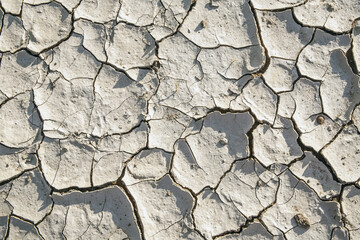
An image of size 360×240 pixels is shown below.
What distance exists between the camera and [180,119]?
8.38 ft

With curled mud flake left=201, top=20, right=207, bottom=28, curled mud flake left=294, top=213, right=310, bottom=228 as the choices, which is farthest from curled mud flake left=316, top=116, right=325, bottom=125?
curled mud flake left=201, top=20, right=207, bottom=28

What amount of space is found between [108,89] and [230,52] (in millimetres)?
905

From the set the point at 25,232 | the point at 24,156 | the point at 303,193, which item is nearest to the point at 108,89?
the point at 24,156

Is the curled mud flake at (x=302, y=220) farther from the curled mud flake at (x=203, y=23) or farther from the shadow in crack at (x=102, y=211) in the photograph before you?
the curled mud flake at (x=203, y=23)

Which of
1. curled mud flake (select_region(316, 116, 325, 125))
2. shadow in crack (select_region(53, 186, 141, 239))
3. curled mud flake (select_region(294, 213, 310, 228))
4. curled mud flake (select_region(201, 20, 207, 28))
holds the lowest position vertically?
shadow in crack (select_region(53, 186, 141, 239))

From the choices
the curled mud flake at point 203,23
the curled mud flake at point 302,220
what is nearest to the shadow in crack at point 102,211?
the curled mud flake at point 302,220

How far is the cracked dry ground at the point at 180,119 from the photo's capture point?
244 cm

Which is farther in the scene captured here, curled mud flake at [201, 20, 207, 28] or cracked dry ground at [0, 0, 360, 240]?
curled mud flake at [201, 20, 207, 28]

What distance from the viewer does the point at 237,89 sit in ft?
8.48

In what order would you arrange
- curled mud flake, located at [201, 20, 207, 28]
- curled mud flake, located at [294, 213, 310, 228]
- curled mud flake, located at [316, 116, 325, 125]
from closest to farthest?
curled mud flake, located at [294, 213, 310, 228]
curled mud flake, located at [316, 116, 325, 125]
curled mud flake, located at [201, 20, 207, 28]

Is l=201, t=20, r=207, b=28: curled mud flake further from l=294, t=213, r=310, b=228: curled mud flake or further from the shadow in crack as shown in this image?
l=294, t=213, r=310, b=228: curled mud flake

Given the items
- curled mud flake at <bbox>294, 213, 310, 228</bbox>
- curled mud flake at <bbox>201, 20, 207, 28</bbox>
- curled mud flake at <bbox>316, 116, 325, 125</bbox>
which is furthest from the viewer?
curled mud flake at <bbox>201, 20, 207, 28</bbox>

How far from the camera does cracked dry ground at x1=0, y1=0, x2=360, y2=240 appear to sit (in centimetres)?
244

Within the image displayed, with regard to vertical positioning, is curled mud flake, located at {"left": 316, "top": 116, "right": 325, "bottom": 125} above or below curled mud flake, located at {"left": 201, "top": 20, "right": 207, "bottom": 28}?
below
